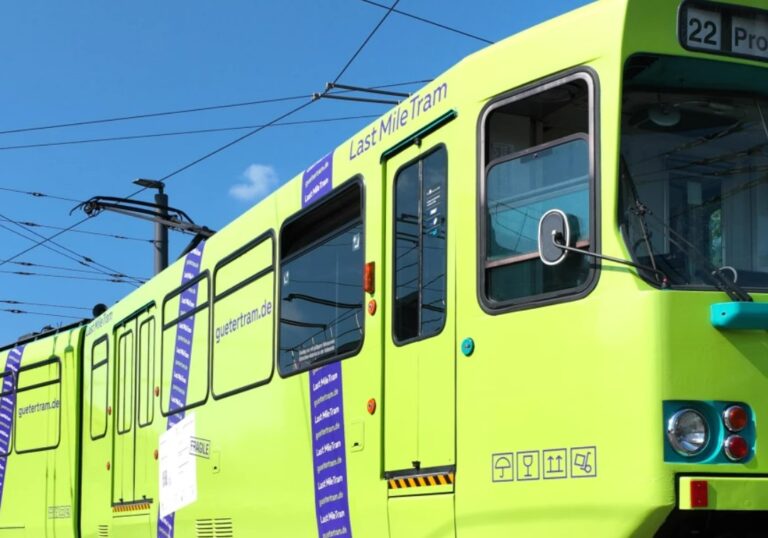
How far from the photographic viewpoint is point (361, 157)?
6609 millimetres

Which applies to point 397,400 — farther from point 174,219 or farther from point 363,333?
point 174,219

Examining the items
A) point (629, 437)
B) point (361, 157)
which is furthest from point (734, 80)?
point (361, 157)

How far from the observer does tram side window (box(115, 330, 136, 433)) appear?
1112cm

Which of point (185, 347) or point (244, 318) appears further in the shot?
point (185, 347)

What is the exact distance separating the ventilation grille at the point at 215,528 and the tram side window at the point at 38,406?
5.42 m

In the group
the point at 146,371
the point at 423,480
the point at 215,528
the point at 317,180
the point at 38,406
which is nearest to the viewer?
the point at 423,480

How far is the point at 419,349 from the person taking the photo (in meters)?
5.73

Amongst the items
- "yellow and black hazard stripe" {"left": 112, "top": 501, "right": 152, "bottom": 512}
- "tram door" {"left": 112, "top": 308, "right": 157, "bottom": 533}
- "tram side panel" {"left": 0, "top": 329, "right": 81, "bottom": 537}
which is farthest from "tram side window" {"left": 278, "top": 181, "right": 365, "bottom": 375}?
"tram side panel" {"left": 0, "top": 329, "right": 81, "bottom": 537}

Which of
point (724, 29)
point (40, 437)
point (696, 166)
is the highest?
point (724, 29)

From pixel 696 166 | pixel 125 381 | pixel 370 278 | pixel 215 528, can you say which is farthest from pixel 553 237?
pixel 125 381

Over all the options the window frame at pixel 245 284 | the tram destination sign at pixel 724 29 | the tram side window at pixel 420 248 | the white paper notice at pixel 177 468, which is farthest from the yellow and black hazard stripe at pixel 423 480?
the white paper notice at pixel 177 468

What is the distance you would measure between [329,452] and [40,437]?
8649mm

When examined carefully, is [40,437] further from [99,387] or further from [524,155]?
[524,155]

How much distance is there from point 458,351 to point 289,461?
220 centimetres
